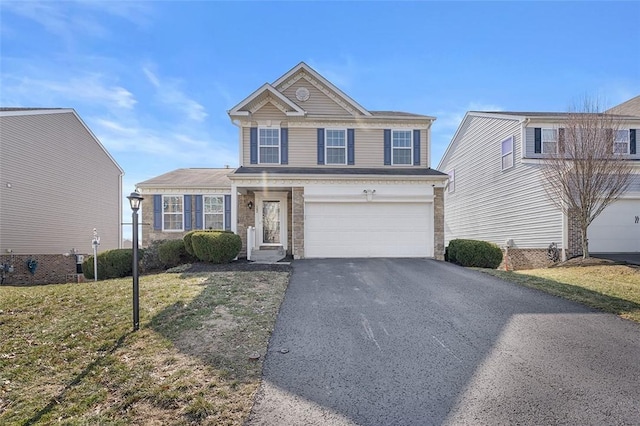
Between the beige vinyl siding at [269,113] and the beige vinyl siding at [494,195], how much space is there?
34.8 ft

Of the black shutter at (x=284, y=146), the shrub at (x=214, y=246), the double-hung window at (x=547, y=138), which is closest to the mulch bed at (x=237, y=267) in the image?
the shrub at (x=214, y=246)

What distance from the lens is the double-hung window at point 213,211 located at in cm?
1833

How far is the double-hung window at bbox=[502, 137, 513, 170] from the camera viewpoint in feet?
54.5

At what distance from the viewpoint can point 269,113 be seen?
47.4ft

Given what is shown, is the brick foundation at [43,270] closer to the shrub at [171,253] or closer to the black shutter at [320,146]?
the shrub at [171,253]


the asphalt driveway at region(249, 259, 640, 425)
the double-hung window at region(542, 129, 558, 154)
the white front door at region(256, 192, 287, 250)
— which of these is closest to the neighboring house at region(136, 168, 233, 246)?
the white front door at region(256, 192, 287, 250)

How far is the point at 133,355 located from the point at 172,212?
14453mm

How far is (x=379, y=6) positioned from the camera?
1135cm

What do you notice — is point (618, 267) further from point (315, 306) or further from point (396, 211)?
point (315, 306)

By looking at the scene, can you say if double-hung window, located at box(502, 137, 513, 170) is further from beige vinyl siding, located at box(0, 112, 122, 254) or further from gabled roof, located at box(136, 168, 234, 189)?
beige vinyl siding, located at box(0, 112, 122, 254)

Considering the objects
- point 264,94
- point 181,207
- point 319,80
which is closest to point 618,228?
point 319,80

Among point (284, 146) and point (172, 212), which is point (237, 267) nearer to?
point (284, 146)

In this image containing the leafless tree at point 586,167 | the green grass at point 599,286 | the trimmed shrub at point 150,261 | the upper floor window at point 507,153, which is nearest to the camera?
the green grass at point 599,286

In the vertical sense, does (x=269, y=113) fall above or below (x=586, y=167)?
above
